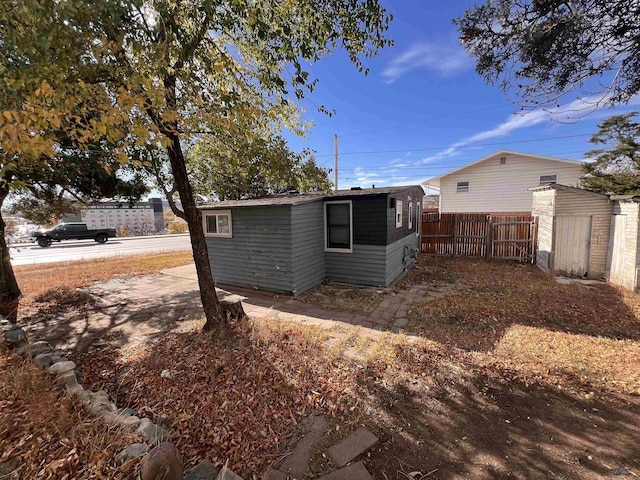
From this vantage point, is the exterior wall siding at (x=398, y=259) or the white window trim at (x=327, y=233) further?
the white window trim at (x=327, y=233)

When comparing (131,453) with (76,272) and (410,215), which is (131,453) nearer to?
(410,215)

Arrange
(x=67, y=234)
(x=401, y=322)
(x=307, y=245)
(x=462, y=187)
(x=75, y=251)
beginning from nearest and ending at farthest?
(x=401, y=322) < (x=307, y=245) < (x=462, y=187) < (x=75, y=251) < (x=67, y=234)

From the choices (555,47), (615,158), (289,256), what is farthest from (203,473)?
(615,158)

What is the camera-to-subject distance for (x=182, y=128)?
329cm

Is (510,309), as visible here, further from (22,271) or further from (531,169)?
(22,271)

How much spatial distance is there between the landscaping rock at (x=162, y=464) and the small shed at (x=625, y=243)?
→ 9.15 meters

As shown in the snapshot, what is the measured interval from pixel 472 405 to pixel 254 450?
7.09 feet

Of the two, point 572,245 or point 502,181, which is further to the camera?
point 502,181

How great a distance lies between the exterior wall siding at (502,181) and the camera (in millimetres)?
14148

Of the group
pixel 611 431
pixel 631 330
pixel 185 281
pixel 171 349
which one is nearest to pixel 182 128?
pixel 171 349

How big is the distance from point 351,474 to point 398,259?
6381 millimetres

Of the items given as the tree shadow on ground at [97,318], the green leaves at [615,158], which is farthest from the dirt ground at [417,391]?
the green leaves at [615,158]

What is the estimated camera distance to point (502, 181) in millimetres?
14922

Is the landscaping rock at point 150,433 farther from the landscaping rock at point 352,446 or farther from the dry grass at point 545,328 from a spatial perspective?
the dry grass at point 545,328
